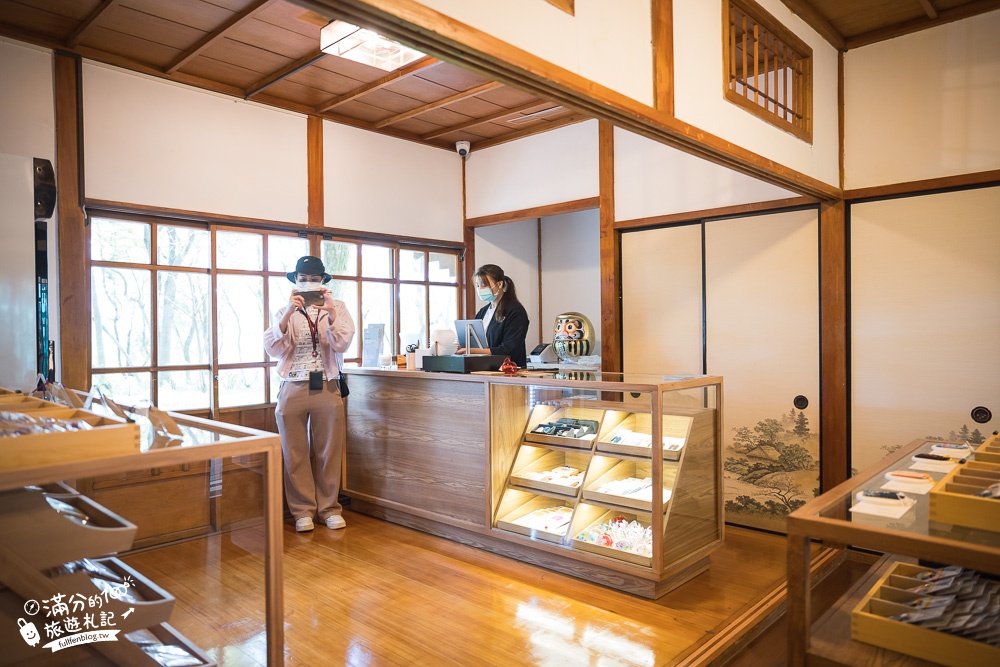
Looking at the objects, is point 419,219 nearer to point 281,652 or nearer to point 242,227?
point 242,227

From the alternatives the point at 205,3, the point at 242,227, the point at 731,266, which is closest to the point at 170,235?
the point at 242,227

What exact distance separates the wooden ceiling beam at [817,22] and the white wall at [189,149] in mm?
3185

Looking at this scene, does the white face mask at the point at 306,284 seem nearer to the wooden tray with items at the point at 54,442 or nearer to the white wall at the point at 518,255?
the white wall at the point at 518,255

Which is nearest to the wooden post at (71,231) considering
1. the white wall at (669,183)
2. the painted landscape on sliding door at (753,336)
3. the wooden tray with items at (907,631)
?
the white wall at (669,183)

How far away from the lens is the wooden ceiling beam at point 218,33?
3.02 meters

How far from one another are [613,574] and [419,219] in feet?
10.9

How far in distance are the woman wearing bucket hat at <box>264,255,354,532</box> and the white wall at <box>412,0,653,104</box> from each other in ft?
7.69

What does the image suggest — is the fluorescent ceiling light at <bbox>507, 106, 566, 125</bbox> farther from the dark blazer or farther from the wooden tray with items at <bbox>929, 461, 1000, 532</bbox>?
the wooden tray with items at <bbox>929, 461, 1000, 532</bbox>

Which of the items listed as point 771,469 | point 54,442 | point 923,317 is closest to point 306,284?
point 54,442

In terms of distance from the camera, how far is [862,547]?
52.2 inches

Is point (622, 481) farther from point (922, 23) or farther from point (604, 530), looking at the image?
point (922, 23)

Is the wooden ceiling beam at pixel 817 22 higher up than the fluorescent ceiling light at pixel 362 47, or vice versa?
the wooden ceiling beam at pixel 817 22

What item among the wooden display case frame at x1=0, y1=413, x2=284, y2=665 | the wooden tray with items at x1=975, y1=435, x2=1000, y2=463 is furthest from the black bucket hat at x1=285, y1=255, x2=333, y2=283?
the wooden tray with items at x1=975, y1=435, x2=1000, y2=463

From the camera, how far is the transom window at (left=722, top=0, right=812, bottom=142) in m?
2.71
